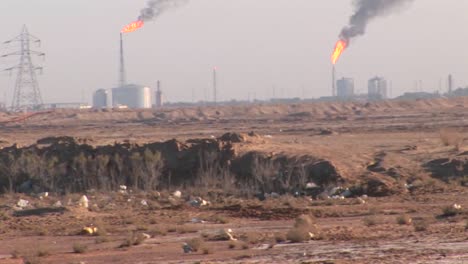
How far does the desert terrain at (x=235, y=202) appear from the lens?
1035 inches

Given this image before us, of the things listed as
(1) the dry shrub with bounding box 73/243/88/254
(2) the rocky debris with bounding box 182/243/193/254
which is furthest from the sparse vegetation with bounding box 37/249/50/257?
(2) the rocky debris with bounding box 182/243/193/254

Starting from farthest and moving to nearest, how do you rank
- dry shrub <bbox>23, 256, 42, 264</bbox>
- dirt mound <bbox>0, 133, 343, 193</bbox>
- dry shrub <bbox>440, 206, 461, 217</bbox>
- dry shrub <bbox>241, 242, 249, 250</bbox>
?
dirt mound <bbox>0, 133, 343, 193</bbox>, dry shrub <bbox>440, 206, 461, 217</bbox>, dry shrub <bbox>241, 242, 249, 250</bbox>, dry shrub <bbox>23, 256, 42, 264</bbox>

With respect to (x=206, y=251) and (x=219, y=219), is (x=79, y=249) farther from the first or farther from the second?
(x=219, y=219)

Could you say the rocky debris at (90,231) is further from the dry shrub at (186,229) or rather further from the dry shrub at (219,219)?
the dry shrub at (219,219)

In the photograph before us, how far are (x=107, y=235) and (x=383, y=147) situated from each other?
116ft

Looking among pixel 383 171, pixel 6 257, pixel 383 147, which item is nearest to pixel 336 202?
pixel 383 171

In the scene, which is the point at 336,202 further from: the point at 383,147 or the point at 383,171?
the point at 383,147

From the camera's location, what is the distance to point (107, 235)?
1246 inches

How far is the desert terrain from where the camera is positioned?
2628cm

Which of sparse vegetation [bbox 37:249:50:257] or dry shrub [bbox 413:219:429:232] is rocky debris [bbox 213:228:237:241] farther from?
dry shrub [bbox 413:219:429:232]

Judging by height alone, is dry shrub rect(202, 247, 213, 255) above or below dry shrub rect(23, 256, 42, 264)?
above

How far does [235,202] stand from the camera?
1672 inches

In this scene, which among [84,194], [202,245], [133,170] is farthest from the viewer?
[133,170]

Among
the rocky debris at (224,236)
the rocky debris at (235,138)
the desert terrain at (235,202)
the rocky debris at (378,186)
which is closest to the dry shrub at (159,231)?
the desert terrain at (235,202)
